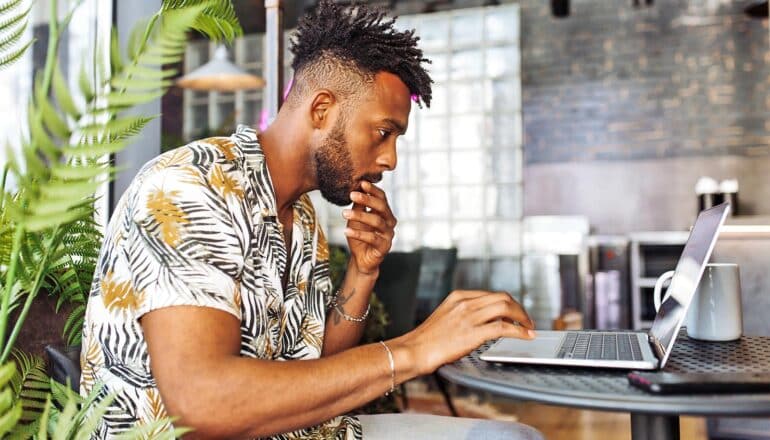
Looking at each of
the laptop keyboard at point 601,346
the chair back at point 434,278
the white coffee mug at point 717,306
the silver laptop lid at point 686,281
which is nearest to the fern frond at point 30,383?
the laptop keyboard at point 601,346

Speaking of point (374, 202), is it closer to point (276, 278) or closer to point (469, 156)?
point (276, 278)

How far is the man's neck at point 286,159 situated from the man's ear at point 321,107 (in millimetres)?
37

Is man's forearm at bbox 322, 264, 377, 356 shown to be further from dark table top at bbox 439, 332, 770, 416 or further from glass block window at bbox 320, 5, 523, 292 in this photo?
glass block window at bbox 320, 5, 523, 292

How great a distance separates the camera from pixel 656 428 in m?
1.06

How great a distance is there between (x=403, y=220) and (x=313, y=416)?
13.3ft

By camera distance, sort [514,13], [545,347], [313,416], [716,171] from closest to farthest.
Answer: [313,416] < [545,347] < [514,13] < [716,171]

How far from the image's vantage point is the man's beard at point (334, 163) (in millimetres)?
1352

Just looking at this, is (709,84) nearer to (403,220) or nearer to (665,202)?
(665,202)

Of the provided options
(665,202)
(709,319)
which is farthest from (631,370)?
(665,202)

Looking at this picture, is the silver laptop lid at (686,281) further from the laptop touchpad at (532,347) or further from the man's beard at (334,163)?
the man's beard at (334,163)

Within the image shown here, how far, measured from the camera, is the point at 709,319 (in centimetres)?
135

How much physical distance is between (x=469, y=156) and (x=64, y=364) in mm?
3926

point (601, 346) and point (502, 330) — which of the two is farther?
point (601, 346)

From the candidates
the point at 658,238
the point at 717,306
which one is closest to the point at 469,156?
the point at 658,238
